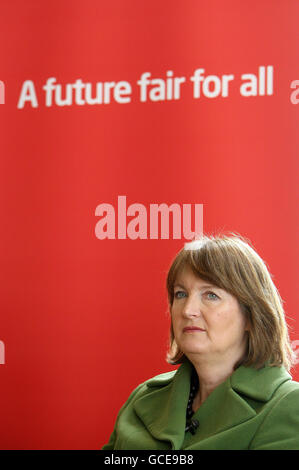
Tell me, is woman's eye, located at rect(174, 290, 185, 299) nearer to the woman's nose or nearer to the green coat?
the woman's nose

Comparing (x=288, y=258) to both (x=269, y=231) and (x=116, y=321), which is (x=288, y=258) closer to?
(x=269, y=231)

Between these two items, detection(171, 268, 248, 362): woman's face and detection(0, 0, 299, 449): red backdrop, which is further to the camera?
detection(0, 0, 299, 449): red backdrop

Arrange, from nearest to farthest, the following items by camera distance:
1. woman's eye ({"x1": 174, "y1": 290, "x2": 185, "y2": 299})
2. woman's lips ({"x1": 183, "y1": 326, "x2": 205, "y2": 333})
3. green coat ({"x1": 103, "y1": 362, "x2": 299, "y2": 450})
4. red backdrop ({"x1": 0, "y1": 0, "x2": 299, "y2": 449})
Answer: green coat ({"x1": 103, "y1": 362, "x2": 299, "y2": 450})
woman's lips ({"x1": 183, "y1": 326, "x2": 205, "y2": 333})
woman's eye ({"x1": 174, "y1": 290, "x2": 185, "y2": 299})
red backdrop ({"x1": 0, "y1": 0, "x2": 299, "y2": 449})

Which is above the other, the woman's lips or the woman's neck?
the woman's lips

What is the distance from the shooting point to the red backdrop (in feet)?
8.33

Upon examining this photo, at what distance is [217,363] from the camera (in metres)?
1.97

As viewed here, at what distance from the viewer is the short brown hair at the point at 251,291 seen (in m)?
1.94
